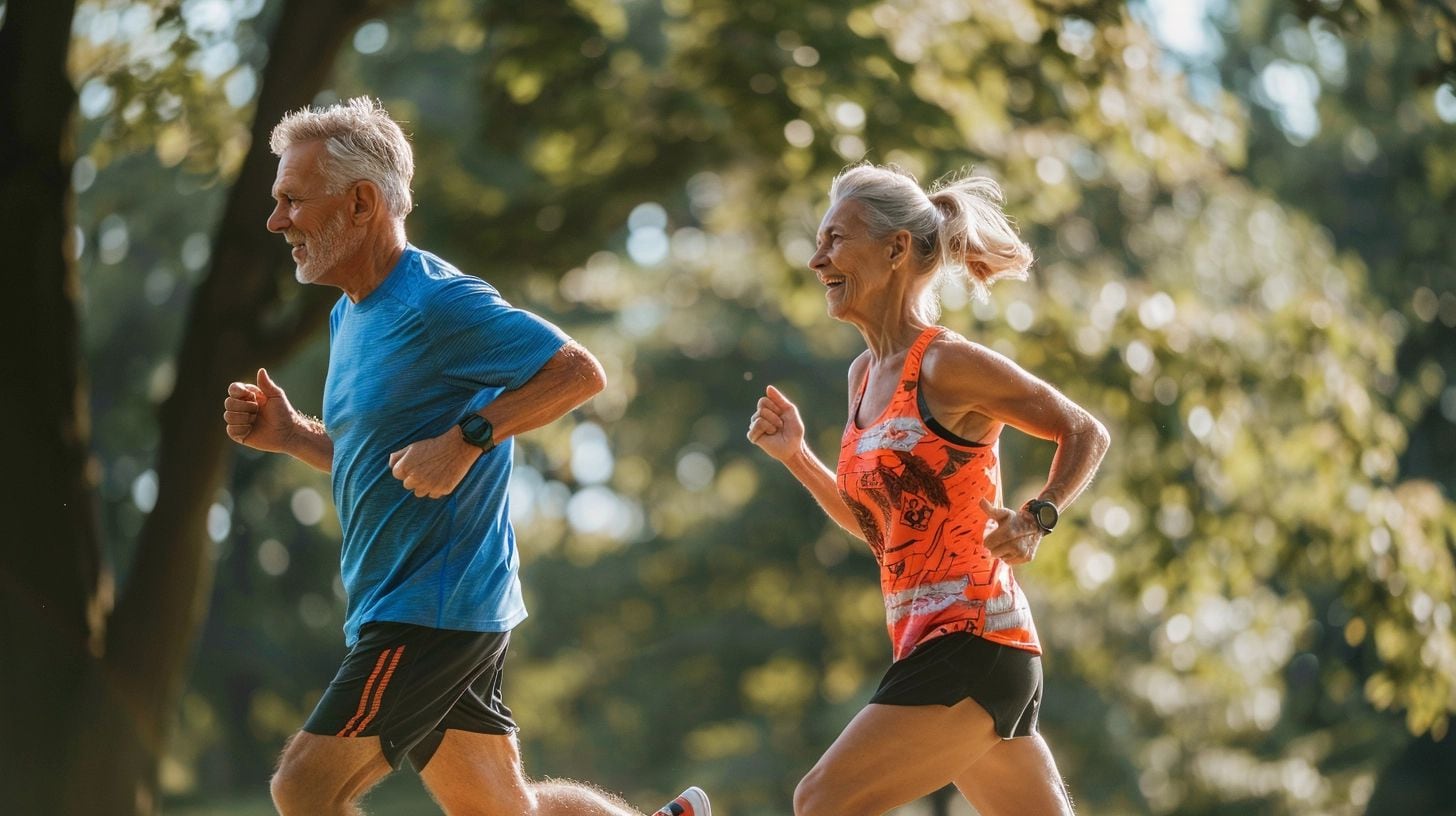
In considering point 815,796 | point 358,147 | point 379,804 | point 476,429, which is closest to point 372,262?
point 358,147

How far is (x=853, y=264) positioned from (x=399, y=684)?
58.5 inches

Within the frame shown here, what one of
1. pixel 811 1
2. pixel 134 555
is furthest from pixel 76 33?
pixel 811 1

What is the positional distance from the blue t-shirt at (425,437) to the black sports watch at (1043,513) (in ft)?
3.63

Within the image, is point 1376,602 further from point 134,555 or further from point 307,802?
point 307,802

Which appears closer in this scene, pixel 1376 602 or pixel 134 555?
pixel 134 555

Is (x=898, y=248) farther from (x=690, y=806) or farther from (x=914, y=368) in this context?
(x=690, y=806)

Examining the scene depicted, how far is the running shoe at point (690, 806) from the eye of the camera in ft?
14.9

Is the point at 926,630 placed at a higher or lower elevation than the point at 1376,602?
higher

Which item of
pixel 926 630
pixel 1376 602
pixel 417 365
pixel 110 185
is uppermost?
pixel 417 365

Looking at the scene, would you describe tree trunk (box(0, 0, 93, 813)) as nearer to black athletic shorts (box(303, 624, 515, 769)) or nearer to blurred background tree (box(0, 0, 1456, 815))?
blurred background tree (box(0, 0, 1456, 815))

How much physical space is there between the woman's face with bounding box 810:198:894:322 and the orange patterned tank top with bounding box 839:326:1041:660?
23cm

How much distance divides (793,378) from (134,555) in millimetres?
16347

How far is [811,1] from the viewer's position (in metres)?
8.61

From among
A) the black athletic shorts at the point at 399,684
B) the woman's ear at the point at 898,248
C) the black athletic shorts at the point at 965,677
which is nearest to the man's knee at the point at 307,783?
the black athletic shorts at the point at 399,684
